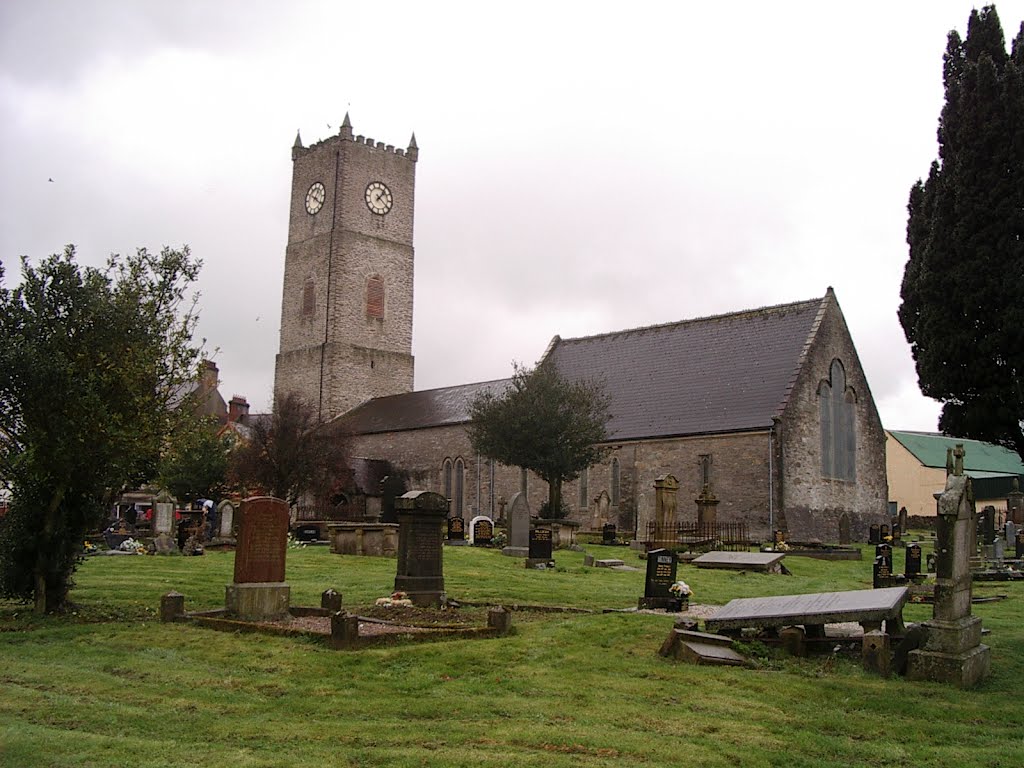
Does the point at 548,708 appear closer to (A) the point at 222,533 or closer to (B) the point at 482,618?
(B) the point at 482,618

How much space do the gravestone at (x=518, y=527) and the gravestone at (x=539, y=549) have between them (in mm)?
2617

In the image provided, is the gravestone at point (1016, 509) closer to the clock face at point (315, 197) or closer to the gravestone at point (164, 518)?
the gravestone at point (164, 518)

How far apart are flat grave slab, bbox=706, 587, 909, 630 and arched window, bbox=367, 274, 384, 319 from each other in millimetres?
50326

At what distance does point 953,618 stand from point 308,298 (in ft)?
178

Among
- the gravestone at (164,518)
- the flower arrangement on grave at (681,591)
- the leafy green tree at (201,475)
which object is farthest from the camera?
the leafy green tree at (201,475)

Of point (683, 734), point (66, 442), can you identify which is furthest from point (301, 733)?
point (66, 442)

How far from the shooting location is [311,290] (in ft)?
200

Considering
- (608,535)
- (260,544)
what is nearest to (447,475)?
(608,535)

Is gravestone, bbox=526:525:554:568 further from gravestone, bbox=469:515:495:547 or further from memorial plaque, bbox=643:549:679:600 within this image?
memorial plaque, bbox=643:549:679:600

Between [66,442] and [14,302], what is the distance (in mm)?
2349

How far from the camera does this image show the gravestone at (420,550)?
1558 centimetres

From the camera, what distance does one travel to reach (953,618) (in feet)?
34.7

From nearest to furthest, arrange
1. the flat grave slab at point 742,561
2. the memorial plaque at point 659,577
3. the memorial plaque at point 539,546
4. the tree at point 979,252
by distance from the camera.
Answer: the tree at point 979,252 < the memorial plaque at point 659,577 < the flat grave slab at point 742,561 < the memorial plaque at point 539,546

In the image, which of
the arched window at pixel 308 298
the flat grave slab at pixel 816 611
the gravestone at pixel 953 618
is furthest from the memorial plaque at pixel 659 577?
the arched window at pixel 308 298
